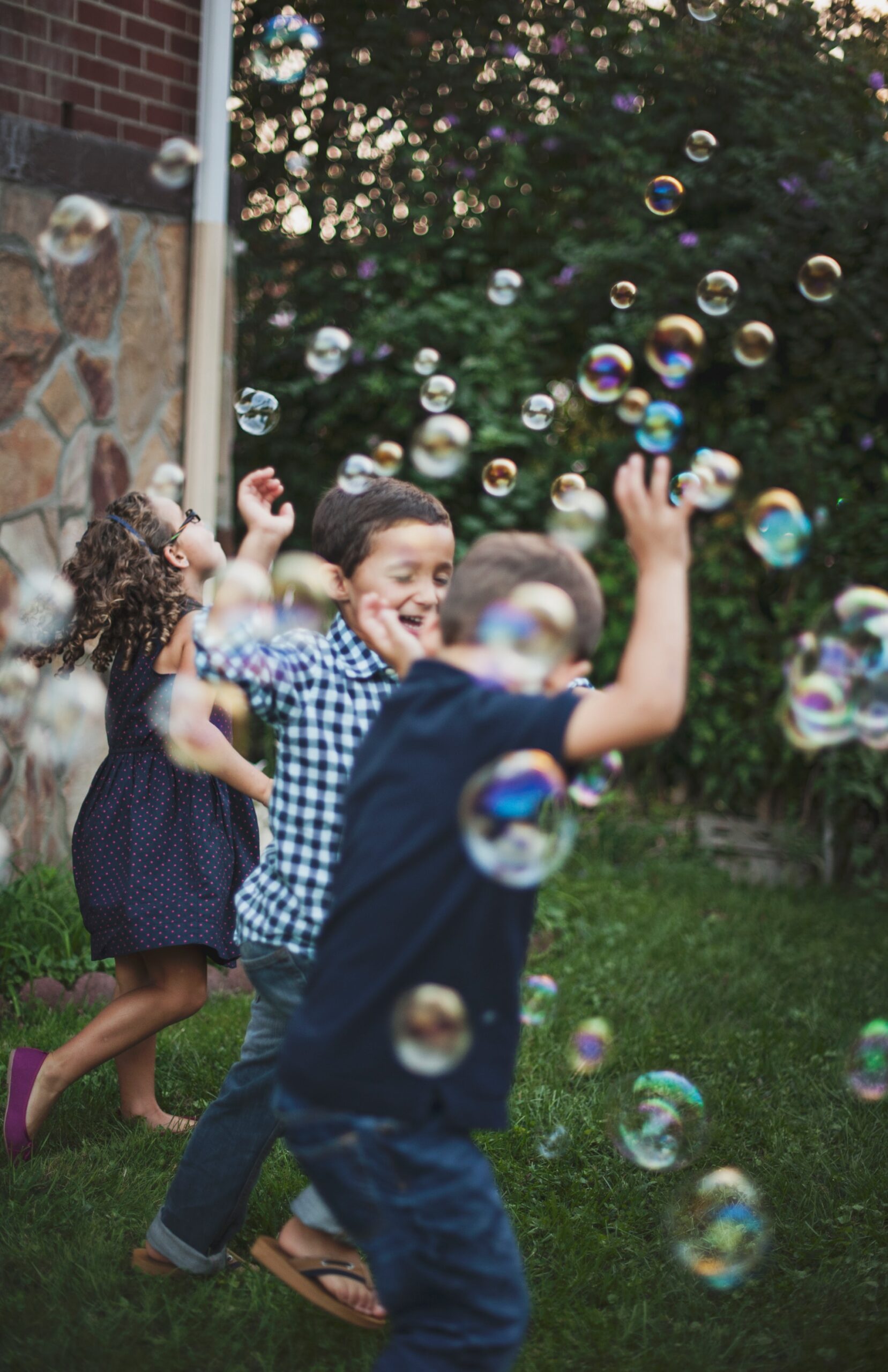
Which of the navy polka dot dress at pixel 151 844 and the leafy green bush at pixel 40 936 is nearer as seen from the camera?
the navy polka dot dress at pixel 151 844

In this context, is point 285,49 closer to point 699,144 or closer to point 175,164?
point 175,164

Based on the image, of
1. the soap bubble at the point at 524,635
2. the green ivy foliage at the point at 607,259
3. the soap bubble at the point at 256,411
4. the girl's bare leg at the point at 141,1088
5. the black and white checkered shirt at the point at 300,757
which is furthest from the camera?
the green ivy foliage at the point at 607,259

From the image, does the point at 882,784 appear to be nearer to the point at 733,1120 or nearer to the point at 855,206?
the point at 855,206

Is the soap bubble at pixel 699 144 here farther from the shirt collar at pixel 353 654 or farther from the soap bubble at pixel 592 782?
the shirt collar at pixel 353 654

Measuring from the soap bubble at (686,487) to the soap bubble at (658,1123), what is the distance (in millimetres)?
1195

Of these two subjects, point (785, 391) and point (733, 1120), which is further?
point (785, 391)

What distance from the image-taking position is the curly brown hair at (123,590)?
9.11ft

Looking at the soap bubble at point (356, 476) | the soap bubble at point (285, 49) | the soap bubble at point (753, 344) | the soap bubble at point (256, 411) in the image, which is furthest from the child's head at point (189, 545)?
the soap bubble at point (285, 49)

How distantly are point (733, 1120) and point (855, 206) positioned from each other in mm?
3992

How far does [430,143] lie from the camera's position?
663cm

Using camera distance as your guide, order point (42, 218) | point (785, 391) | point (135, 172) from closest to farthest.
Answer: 1. point (42, 218)
2. point (135, 172)
3. point (785, 391)

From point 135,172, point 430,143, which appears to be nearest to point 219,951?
point 135,172

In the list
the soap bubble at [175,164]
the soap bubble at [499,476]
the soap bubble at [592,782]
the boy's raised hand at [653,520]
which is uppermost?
the soap bubble at [175,164]

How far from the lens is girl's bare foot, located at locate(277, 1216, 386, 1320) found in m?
2.13
